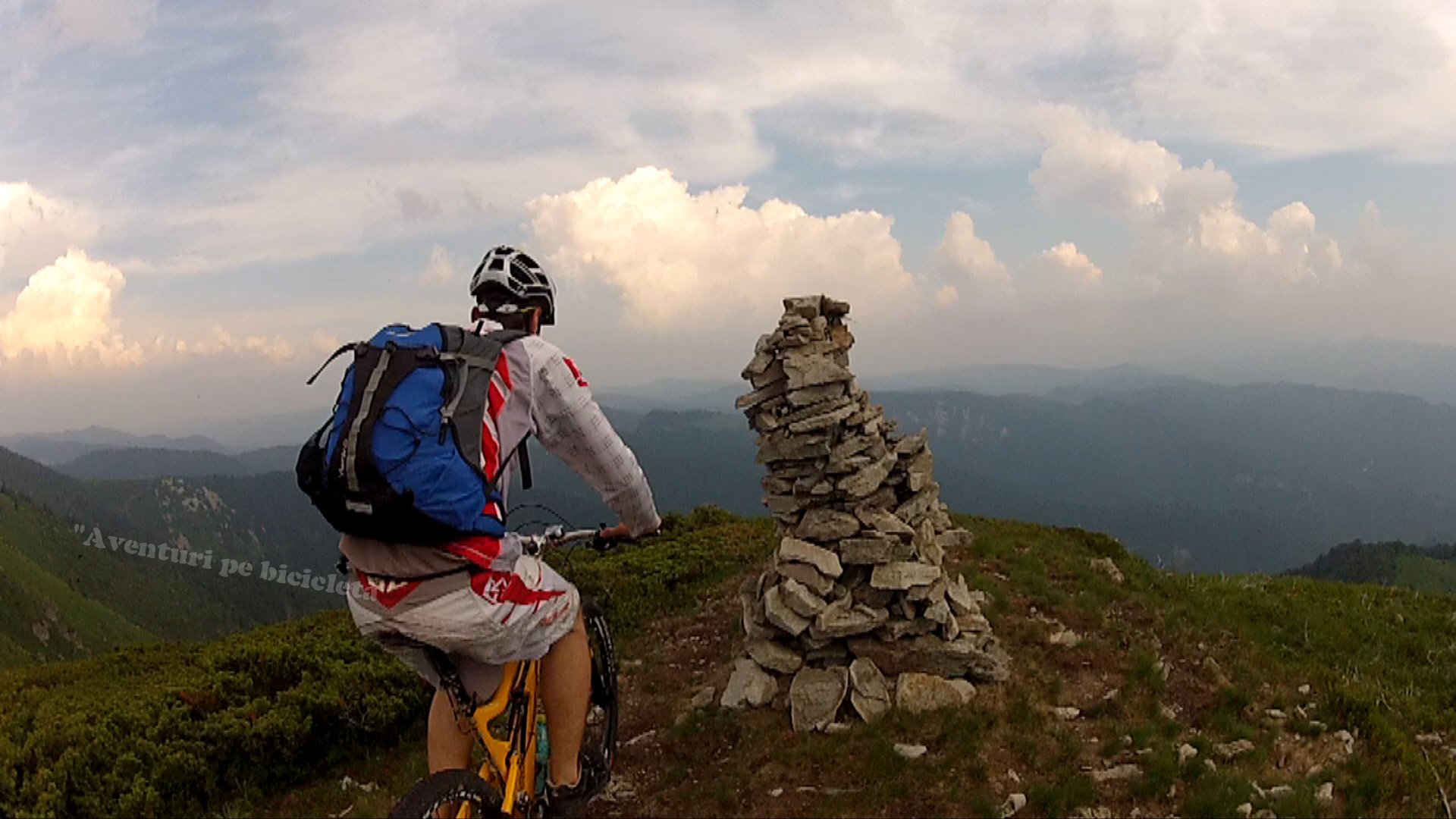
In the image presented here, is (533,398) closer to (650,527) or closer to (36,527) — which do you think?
(650,527)

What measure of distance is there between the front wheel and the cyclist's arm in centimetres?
164

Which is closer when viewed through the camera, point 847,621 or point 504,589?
point 504,589

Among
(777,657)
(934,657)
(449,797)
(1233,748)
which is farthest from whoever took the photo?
(777,657)

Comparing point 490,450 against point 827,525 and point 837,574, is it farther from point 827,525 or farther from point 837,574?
point 827,525

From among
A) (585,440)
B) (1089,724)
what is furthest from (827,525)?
(585,440)

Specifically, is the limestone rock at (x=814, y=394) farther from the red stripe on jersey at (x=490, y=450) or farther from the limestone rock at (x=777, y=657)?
the red stripe on jersey at (x=490, y=450)

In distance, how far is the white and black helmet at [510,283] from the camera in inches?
186

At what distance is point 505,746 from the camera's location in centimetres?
472

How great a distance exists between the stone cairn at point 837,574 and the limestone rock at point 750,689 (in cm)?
2

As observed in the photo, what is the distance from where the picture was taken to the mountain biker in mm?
4055

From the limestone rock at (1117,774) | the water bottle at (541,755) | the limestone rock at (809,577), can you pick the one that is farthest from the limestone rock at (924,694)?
the water bottle at (541,755)

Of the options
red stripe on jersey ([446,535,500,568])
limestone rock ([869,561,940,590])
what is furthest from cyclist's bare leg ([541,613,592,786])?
limestone rock ([869,561,940,590])

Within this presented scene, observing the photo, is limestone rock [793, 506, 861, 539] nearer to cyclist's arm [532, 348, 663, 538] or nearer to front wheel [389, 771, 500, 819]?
cyclist's arm [532, 348, 663, 538]

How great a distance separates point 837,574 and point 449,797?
241 inches
